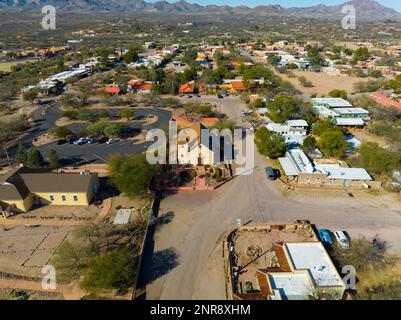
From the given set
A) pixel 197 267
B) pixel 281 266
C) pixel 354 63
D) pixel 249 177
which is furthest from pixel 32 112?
pixel 354 63

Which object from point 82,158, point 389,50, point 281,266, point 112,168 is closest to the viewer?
point 281,266

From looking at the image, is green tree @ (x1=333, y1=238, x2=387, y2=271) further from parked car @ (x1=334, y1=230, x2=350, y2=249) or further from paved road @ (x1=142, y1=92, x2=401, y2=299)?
paved road @ (x1=142, y1=92, x2=401, y2=299)

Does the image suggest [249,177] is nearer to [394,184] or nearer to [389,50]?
[394,184]

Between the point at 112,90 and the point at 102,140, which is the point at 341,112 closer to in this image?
the point at 102,140

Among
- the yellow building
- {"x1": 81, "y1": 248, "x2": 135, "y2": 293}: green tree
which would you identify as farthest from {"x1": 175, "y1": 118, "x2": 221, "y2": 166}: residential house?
{"x1": 81, "y1": 248, "x2": 135, "y2": 293}: green tree

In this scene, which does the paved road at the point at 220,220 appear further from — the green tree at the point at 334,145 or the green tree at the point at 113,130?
the green tree at the point at 113,130

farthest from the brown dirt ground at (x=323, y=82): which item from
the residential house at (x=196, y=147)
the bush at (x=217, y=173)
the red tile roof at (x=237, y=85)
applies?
the bush at (x=217, y=173)
